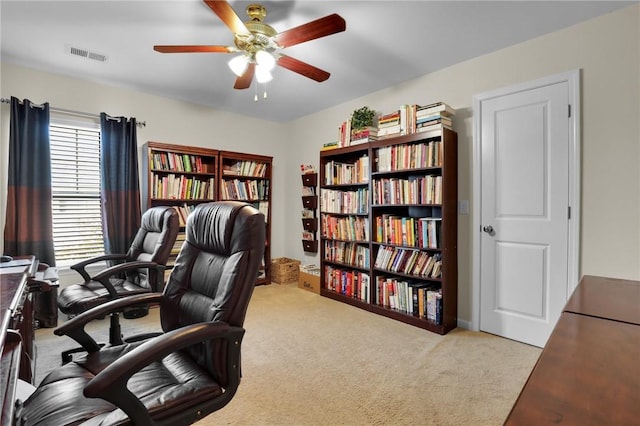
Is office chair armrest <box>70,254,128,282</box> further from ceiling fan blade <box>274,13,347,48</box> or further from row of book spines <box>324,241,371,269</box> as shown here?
ceiling fan blade <box>274,13,347,48</box>

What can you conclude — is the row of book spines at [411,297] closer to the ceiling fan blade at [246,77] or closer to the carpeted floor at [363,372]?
the carpeted floor at [363,372]

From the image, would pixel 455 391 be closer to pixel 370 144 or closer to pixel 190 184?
pixel 370 144

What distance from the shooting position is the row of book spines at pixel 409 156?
2798 mm

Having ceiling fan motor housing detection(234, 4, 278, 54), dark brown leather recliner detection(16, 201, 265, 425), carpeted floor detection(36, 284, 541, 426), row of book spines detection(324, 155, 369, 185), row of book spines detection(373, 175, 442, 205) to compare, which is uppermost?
ceiling fan motor housing detection(234, 4, 278, 54)

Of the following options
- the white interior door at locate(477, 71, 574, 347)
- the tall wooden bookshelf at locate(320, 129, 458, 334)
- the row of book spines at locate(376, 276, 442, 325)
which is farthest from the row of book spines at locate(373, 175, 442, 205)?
the row of book spines at locate(376, 276, 442, 325)

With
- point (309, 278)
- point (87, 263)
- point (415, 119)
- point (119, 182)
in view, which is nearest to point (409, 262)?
point (415, 119)

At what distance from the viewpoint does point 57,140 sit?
3195 millimetres

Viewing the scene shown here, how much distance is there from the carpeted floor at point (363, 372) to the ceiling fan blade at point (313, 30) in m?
2.08

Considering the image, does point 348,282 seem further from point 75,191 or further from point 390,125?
point 75,191

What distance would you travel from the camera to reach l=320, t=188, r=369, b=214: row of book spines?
3.46 m

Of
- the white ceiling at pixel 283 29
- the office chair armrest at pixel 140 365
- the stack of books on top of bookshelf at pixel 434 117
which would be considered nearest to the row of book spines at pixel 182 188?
the white ceiling at pixel 283 29

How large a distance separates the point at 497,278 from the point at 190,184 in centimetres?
337

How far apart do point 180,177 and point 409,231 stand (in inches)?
105

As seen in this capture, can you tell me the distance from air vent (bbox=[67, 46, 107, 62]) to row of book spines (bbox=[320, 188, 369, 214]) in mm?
2475
